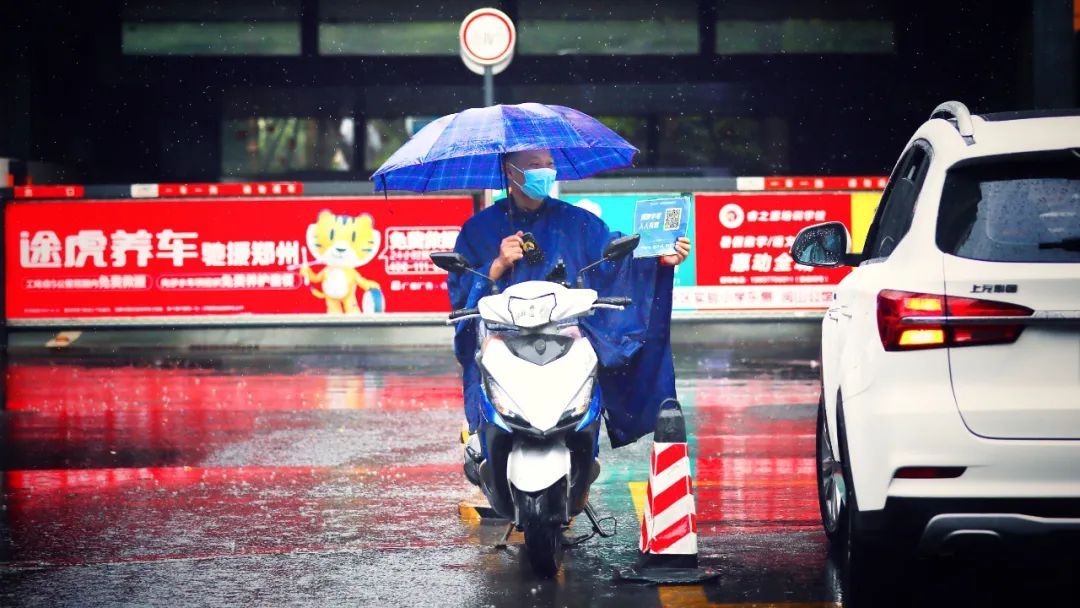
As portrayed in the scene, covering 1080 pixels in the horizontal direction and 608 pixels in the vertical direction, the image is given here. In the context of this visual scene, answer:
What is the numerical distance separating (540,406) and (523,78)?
Answer: 1937 centimetres

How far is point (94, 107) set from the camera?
24.1 m

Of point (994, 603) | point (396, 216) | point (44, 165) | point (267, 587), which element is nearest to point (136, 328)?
point (396, 216)

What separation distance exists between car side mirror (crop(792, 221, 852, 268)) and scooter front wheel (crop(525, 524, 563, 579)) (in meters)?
1.54

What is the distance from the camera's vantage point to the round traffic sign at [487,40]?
14039mm

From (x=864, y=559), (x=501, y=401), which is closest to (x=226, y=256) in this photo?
(x=501, y=401)

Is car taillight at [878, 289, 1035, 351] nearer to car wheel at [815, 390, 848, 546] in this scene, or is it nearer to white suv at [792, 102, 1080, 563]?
white suv at [792, 102, 1080, 563]

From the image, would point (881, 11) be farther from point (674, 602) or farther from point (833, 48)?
point (674, 602)

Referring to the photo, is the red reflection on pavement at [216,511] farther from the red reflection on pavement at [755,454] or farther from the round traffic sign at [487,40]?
the round traffic sign at [487,40]

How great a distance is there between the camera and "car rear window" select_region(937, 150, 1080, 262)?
4.59 metres

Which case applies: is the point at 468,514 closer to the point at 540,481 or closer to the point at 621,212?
the point at 540,481

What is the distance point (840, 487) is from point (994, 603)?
0.87 meters

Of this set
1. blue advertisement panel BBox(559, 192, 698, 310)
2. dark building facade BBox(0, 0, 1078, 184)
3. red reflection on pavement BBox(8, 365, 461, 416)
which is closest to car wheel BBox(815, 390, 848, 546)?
red reflection on pavement BBox(8, 365, 461, 416)

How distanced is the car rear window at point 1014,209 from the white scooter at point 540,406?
1661 millimetres

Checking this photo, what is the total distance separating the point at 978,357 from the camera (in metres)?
4.51
